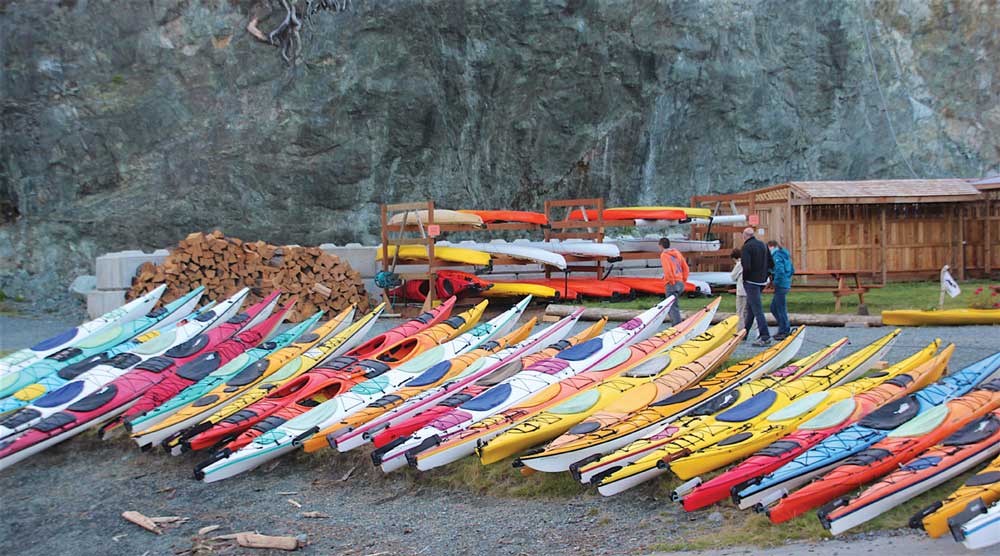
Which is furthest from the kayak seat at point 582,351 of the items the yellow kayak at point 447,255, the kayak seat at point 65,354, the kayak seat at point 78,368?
the kayak seat at point 65,354

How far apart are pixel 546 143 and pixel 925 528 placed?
2081 cm

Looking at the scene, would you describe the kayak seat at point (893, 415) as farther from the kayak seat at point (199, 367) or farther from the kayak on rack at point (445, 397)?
the kayak seat at point (199, 367)

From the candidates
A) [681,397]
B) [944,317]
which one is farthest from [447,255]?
[681,397]

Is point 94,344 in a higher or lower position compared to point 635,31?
lower

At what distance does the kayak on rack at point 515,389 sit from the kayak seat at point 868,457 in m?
2.83

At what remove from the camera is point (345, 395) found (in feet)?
26.6

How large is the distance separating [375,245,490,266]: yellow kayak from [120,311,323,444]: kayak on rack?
11.9 feet

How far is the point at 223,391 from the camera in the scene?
348 inches

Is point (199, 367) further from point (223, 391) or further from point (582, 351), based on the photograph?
point (582, 351)

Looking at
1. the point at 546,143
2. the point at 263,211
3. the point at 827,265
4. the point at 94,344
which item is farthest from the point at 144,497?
the point at 546,143

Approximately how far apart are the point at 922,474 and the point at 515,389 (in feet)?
11.4

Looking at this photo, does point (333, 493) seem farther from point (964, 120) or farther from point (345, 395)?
point (964, 120)

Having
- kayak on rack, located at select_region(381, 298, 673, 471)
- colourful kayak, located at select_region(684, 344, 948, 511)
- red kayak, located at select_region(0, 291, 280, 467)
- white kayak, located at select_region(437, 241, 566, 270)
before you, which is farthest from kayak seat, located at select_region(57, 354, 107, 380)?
colourful kayak, located at select_region(684, 344, 948, 511)

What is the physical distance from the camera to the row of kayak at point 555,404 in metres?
5.45
